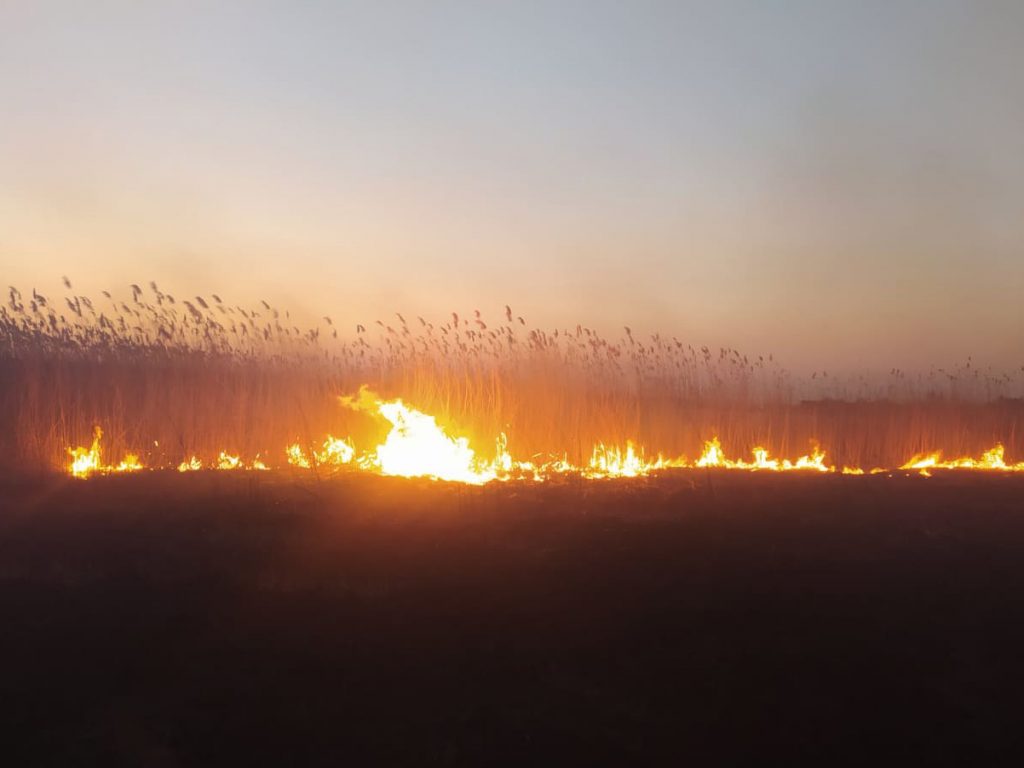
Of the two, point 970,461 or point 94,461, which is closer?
point 94,461

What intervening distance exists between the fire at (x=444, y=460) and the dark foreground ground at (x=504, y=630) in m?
2.40

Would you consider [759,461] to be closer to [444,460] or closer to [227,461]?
[444,460]

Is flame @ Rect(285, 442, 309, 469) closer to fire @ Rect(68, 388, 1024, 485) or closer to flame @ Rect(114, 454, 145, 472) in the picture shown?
fire @ Rect(68, 388, 1024, 485)

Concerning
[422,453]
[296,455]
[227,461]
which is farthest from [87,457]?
[422,453]

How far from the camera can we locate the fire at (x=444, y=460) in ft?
44.9

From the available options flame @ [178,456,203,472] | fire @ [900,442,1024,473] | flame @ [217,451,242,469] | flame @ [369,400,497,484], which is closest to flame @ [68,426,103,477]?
flame @ [178,456,203,472]

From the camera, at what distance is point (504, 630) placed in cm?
705

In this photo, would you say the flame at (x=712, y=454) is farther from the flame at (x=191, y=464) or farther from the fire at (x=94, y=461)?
the fire at (x=94, y=461)

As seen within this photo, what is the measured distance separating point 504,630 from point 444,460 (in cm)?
679

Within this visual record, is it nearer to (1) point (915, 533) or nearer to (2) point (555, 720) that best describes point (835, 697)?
(2) point (555, 720)

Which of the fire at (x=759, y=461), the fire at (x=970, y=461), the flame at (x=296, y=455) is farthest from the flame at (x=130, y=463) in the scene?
the fire at (x=970, y=461)

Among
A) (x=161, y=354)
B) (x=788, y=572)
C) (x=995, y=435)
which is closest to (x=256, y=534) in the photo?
(x=788, y=572)

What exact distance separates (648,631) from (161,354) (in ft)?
46.6

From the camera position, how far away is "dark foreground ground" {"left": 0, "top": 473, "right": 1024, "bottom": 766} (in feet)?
17.7
